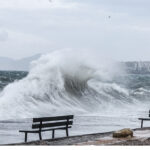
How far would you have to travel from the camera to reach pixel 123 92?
151ft

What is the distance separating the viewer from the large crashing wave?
27.6m

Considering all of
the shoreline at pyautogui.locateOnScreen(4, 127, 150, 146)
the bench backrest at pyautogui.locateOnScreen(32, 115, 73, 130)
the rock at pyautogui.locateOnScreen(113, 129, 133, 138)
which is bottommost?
the shoreline at pyautogui.locateOnScreen(4, 127, 150, 146)

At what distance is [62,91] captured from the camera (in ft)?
122

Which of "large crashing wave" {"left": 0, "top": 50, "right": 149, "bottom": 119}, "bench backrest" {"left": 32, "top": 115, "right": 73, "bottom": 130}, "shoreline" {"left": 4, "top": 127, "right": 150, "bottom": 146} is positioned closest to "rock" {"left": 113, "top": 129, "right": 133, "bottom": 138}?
"shoreline" {"left": 4, "top": 127, "right": 150, "bottom": 146}

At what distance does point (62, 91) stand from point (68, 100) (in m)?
3.08

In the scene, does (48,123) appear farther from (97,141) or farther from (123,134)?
(123,134)

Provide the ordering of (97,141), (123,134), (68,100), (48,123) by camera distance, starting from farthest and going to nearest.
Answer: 1. (68,100)
2. (48,123)
3. (123,134)
4. (97,141)

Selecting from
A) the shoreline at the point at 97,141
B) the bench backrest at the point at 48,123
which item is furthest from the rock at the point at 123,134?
the bench backrest at the point at 48,123

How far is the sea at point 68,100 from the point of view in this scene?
19.5 meters

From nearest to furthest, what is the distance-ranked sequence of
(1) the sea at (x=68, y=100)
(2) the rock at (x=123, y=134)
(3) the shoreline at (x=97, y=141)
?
(3) the shoreline at (x=97, y=141), (2) the rock at (x=123, y=134), (1) the sea at (x=68, y=100)

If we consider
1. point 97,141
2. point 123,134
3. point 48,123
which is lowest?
point 97,141

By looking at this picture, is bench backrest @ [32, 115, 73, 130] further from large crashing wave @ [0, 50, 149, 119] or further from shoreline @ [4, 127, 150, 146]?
large crashing wave @ [0, 50, 149, 119]

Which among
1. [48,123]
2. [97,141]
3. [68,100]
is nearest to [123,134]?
[97,141]

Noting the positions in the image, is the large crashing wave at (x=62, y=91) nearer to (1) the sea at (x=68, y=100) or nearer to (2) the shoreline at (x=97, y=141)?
(1) the sea at (x=68, y=100)
